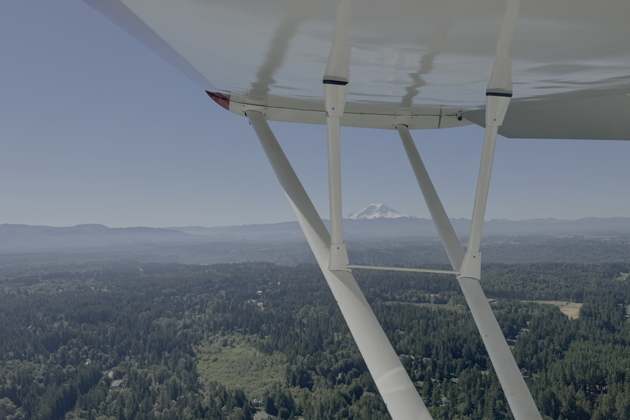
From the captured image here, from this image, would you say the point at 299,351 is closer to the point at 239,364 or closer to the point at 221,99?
the point at 239,364

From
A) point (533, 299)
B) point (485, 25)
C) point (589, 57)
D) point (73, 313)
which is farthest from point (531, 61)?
point (73, 313)

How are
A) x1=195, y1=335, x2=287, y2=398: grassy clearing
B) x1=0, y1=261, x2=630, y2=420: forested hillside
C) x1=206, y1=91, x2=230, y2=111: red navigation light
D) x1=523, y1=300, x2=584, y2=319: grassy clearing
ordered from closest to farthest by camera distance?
x1=206, y1=91, x2=230, y2=111: red navigation light, x1=0, y1=261, x2=630, y2=420: forested hillside, x1=195, y1=335, x2=287, y2=398: grassy clearing, x1=523, y1=300, x2=584, y2=319: grassy clearing

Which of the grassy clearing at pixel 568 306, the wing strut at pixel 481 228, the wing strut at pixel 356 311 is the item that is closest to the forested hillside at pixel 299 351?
the grassy clearing at pixel 568 306

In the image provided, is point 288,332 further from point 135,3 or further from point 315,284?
point 135,3

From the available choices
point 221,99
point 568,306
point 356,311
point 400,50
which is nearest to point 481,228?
point 356,311

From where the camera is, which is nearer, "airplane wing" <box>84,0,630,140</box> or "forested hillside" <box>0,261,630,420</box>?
"airplane wing" <box>84,0,630,140</box>

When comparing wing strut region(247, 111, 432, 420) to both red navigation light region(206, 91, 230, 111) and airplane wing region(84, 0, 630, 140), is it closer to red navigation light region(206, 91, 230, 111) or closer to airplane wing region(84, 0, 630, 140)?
red navigation light region(206, 91, 230, 111)

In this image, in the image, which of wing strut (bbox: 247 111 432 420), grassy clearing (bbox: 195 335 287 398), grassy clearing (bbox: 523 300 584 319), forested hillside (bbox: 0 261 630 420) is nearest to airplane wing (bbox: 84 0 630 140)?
wing strut (bbox: 247 111 432 420)
